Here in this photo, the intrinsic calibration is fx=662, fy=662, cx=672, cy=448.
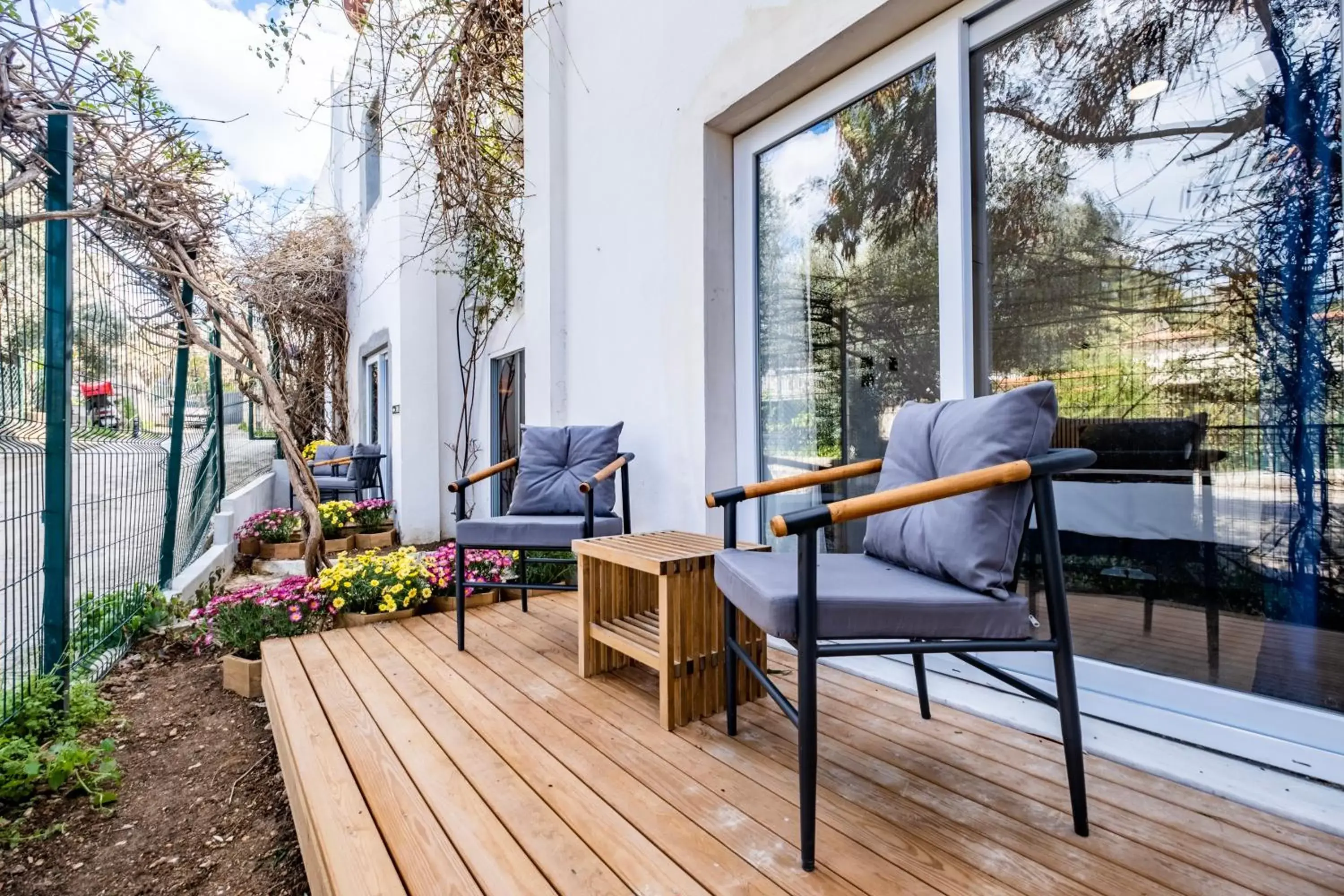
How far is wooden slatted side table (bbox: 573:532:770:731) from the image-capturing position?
1815mm

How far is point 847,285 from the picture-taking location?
241 cm

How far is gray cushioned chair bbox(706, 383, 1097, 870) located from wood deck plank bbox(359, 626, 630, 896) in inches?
15.6

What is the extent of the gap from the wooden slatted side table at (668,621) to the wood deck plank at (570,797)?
366 millimetres

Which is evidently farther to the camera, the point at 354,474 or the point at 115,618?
the point at 354,474

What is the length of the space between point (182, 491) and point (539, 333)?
229 centimetres

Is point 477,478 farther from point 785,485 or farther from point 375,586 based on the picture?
point 785,485

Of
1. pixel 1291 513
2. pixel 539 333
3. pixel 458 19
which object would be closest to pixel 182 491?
pixel 539 333

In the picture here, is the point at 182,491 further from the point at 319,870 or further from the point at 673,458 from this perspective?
the point at 319,870

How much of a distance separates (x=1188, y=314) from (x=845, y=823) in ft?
4.57

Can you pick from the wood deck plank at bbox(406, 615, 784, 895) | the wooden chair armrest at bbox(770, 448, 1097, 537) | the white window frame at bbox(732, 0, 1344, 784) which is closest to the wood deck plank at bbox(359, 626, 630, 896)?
the wood deck plank at bbox(406, 615, 784, 895)

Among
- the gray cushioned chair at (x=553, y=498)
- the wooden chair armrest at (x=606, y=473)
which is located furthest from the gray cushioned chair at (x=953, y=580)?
the gray cushioned chair at (x=553, y=498)

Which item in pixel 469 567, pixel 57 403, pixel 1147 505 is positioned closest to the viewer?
pixel 1147 505

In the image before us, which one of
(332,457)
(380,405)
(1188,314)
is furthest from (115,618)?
(332,457)

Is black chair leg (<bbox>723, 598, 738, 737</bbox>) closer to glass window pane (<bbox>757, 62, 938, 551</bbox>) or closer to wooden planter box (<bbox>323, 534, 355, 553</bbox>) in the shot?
glass window pane (<bbox>757, 62, 938, 551</bbox>)
